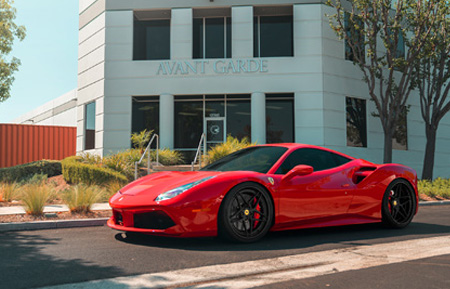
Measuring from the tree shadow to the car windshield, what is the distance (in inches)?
96.1

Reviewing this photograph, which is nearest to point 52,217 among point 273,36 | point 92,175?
point 92,175

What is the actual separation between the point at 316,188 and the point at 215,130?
50.7ft

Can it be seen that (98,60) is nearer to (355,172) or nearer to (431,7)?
(431,7)

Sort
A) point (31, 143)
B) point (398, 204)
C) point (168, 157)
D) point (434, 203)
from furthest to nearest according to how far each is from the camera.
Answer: point (31, 143) < point (168, 157) < point (434, 203) < point (398, 204)

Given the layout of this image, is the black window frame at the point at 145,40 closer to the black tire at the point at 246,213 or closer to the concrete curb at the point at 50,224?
the concrete curb at the point at 50,224

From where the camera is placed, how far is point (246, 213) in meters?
5.38

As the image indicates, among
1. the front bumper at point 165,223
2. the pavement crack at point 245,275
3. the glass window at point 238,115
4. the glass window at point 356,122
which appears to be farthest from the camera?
the glass window at point 238,115

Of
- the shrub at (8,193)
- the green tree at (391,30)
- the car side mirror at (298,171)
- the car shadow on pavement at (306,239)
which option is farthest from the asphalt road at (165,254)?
the green tree at (391,30)

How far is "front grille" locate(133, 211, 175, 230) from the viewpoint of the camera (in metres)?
5.14

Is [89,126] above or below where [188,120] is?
below

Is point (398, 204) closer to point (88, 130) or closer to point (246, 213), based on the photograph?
point (246, 213)

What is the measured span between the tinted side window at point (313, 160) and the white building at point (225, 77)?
13465 millimetres

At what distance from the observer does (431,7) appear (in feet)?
57.1

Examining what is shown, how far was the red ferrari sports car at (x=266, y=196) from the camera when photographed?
518cm
